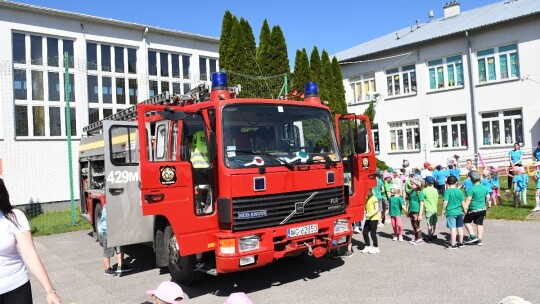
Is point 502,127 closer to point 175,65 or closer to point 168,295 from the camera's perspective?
point 175,65

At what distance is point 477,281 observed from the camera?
19.0 feet

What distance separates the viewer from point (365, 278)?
6.22 meters

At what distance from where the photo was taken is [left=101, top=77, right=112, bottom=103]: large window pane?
1917cm

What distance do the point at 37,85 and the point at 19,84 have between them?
67 centimetres

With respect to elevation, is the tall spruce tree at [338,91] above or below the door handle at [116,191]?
above

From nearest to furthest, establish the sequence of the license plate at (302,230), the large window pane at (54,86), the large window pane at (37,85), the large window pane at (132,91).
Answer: the license plate at (302,230), the large window pane at (37,85), the large window pane at (54,86), the large window pane at (132,91)

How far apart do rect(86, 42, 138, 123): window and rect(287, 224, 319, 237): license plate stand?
1559 centimetres

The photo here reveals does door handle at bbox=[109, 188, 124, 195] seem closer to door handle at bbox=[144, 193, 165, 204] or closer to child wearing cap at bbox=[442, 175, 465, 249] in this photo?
door handle at bbox=[144, 193, 165, 204]

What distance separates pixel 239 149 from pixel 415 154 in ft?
63.8

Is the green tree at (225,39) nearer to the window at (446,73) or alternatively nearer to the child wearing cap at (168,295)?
the window at (446,73)

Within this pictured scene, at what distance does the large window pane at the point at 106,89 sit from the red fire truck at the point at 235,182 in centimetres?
1330

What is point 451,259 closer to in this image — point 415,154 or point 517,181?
point 517,181

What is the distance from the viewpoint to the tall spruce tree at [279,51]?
15.6 metres

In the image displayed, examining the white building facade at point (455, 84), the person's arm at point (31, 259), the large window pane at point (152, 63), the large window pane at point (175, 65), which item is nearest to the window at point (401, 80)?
the white building facade at point (455, 84)
